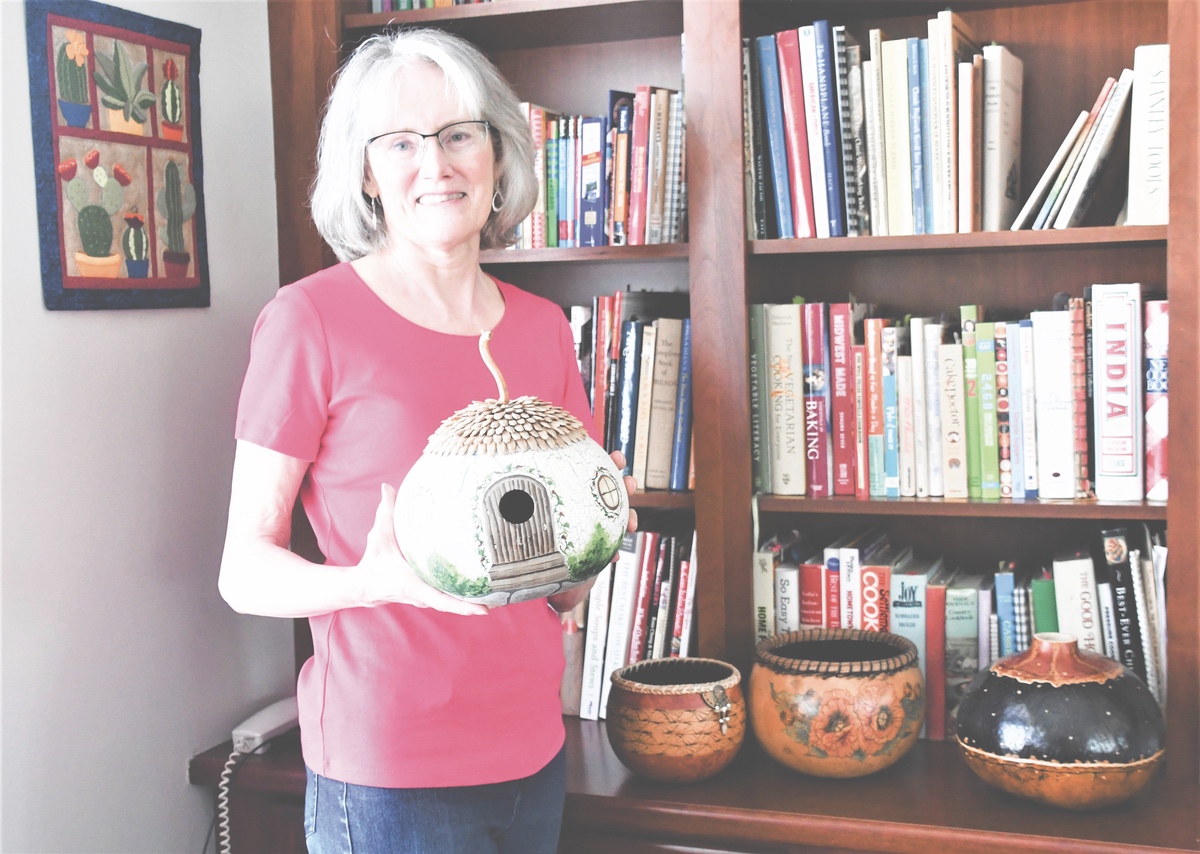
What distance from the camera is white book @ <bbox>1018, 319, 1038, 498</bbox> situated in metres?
1.71

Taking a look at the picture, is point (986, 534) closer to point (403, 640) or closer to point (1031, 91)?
point (1031, 91)

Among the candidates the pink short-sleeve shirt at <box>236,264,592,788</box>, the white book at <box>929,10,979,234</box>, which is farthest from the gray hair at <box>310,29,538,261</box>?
the white book at <box>929,10,979,234</box>

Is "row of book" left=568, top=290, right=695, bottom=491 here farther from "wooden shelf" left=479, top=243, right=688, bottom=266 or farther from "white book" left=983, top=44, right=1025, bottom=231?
"white book" left=983, top=44, right=1025, bottom=231

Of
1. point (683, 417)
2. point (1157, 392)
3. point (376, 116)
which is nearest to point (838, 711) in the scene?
point (683, 417)

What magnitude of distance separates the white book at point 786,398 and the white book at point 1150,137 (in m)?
0.50

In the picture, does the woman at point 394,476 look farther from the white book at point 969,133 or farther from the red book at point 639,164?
the white book at point 969,133

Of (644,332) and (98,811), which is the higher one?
(644,332)

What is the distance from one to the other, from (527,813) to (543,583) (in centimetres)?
42

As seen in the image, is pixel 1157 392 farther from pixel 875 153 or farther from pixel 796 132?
pixel 796 132

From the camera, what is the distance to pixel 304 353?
4.05 feet

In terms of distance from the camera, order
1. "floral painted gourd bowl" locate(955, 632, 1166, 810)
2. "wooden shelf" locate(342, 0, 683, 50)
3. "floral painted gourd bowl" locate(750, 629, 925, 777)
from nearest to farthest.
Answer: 1. "floral painted gourd bowl" locate(955, 632, 1166, 810)
2. "floral painted gourd bowl" locate(750, 629, 925, 777)
3. "wooden shelf" locate(342, 0, 683, 50)

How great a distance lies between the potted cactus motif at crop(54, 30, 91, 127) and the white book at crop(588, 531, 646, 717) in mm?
994

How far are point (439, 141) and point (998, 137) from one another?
868 millimetres

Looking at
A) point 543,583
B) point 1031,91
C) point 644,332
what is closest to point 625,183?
point 644,332
